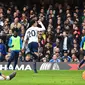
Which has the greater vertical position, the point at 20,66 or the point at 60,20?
the point at 60,20

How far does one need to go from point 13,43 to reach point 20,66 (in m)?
2.30

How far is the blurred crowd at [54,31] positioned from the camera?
25.6 m

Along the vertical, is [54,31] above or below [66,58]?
above

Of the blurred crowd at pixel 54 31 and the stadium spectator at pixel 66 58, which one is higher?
the blurred crowd at pixel 54 31

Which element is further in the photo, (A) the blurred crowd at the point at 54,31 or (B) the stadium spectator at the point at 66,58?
(A) the blurred crowd at the point at 54,31

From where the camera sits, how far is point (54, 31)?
27.3 m

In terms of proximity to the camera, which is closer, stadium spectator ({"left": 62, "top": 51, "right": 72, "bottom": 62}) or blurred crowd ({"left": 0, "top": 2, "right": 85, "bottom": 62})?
stadium spectator ({"left": 62, "top": 51, "right": 72, "bottom": 62})

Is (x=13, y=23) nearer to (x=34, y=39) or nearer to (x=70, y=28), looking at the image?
(x=70, y=28)

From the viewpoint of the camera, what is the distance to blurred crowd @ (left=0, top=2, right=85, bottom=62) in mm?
25625

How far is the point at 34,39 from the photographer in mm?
20078

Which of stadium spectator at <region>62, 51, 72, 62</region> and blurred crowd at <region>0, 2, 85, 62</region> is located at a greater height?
blurred crowd at <region>0, 2, 85, 62</region>

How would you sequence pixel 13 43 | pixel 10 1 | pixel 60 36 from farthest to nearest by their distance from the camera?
pixel 10 1, pixel 60 36, pixel 13 43

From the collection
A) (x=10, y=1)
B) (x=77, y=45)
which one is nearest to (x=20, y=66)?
(x=77, y=45)

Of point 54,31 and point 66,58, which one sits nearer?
point 66,58
